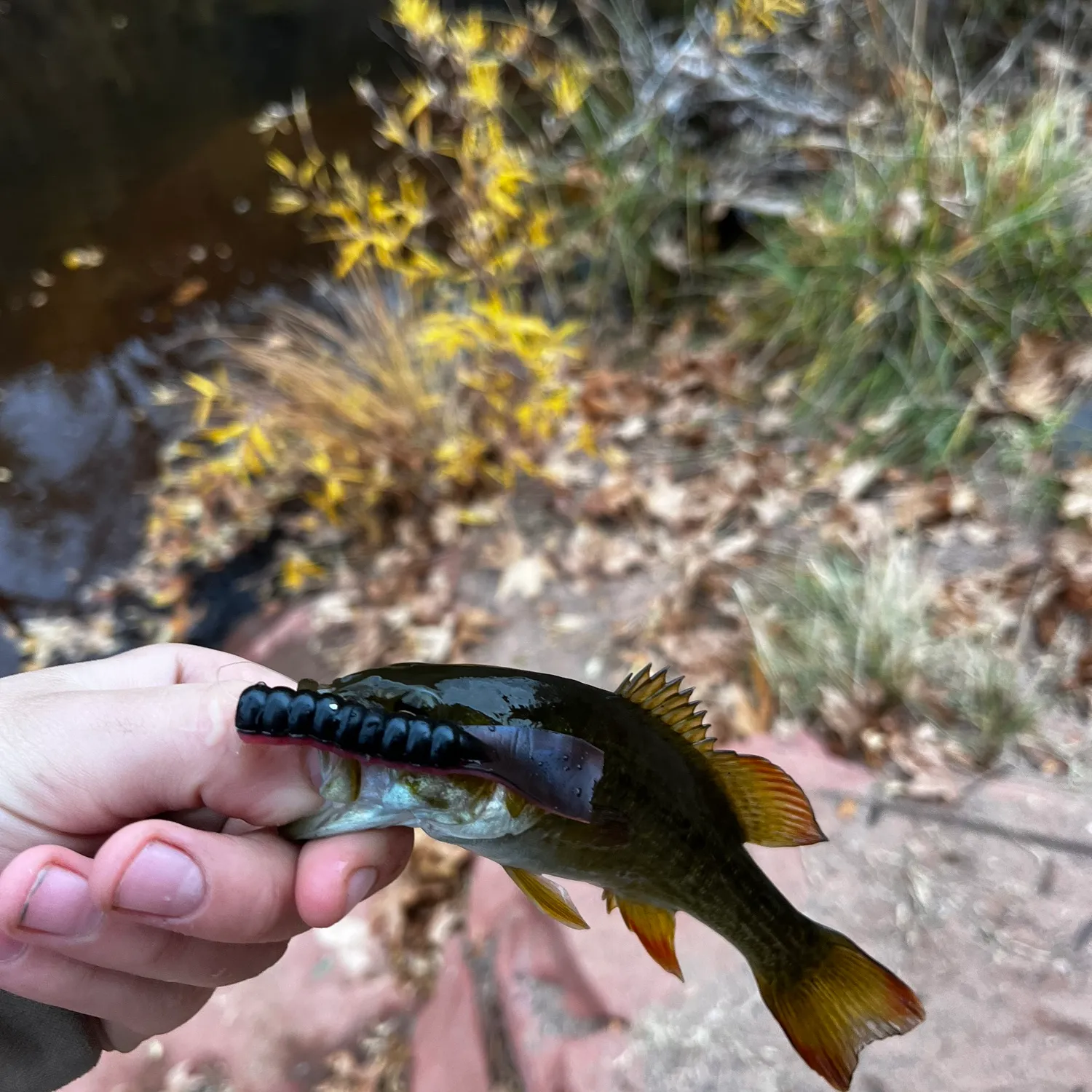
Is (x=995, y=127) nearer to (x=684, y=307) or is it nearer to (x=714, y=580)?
(x=684, y=307)

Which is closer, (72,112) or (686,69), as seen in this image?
(686,69)

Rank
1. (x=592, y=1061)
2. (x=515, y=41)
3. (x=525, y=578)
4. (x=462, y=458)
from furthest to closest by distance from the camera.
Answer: (x=462, y=458)
(x=515, y=41)
(x=525, y=578)
(x=592, y=1061)

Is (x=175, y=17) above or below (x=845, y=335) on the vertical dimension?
above

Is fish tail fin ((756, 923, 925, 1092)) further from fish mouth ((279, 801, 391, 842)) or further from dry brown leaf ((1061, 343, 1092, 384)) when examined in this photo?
dry brown leaf ((1061, 343, 1092, 384))

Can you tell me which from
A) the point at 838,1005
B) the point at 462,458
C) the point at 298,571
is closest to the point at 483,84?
the point at 462,458

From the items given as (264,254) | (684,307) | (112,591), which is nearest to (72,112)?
(264,254)

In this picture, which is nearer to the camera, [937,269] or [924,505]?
[924,505]

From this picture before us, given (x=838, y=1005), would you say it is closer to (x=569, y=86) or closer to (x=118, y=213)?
(x=569, y=86)

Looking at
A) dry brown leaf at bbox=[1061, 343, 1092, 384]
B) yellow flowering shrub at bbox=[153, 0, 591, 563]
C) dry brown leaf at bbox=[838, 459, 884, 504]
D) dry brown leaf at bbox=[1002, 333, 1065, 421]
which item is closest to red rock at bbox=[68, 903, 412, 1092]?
yellow flowering shrub at bbox=[153, 0, 591, 563]
